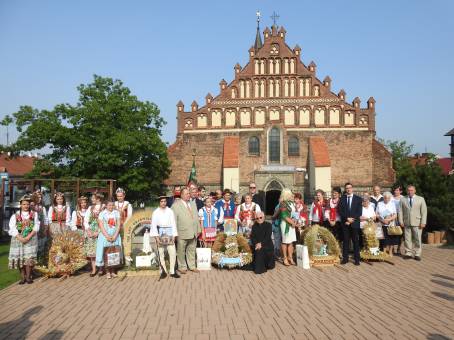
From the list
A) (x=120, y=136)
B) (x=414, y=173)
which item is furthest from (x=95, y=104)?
(x=414, y=173)

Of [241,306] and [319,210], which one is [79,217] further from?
[319,210]

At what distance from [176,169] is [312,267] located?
19546 millimetres

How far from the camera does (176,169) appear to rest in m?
28.1

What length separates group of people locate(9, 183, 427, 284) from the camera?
8.80 m

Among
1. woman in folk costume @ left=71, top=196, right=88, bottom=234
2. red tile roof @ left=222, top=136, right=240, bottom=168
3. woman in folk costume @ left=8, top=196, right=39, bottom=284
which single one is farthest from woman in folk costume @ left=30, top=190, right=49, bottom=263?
red tile roof @ left=222, top=136, right=240, bottom=168

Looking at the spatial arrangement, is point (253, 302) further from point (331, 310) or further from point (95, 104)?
point (95, 104)

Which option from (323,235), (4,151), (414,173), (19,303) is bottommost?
(19,303)

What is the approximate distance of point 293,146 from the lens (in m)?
27.9

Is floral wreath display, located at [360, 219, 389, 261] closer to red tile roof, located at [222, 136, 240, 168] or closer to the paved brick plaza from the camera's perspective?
the paved brick plaza

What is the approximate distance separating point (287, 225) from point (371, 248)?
229 centimetres

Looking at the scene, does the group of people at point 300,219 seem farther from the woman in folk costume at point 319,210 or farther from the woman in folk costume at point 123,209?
the woman in folk costume at point 123,209

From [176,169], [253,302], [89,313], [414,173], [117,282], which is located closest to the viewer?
[89,313]

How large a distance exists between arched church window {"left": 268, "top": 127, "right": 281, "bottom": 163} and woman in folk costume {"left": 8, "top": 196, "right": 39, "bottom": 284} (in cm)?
2065

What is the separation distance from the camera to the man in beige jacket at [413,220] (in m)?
10.6
